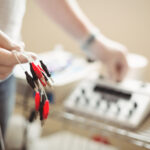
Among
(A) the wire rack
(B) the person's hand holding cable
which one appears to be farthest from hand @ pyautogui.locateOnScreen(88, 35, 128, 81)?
(A) the wire rack

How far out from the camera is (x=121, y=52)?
97 cm

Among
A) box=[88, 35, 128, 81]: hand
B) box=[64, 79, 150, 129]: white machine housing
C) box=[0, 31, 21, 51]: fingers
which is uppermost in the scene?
box=[0, 31, 21, 51]: fingers

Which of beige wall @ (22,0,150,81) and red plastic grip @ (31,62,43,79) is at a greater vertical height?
beige wall @ (22,0,150,81)

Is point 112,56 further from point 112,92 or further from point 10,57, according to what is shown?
point 10,57

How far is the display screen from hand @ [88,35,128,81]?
7 cm

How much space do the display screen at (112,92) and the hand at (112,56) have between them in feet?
0.22

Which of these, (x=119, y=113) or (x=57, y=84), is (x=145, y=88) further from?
(x=57, y=84)

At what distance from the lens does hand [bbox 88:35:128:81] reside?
974mm

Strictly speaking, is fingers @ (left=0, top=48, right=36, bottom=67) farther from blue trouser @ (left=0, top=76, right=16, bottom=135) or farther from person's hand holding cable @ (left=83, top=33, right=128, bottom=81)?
person's hand holding cable @ (left=83, top=33, right=128, bottom=81)

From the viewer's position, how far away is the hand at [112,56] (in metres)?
0.97

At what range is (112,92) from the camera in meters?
0.96

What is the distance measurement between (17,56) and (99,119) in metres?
0.51

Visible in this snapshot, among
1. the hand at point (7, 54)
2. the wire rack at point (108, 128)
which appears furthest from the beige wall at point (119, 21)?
the hand at point (7, 54)

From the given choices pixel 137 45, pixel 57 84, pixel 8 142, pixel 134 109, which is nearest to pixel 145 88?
pixel 134 109
